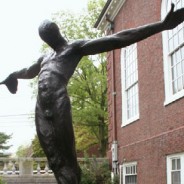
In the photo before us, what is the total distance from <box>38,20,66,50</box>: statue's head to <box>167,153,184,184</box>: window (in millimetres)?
8221

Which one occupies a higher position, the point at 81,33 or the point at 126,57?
the point at 81,33

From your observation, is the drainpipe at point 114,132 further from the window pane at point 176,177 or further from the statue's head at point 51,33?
the statue's head at point 51,33

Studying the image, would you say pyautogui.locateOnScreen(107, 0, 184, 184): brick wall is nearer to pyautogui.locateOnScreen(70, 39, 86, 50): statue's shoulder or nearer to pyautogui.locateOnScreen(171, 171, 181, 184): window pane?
pyautogui.locateOnScreen(171, 171, 181, 184): window pane

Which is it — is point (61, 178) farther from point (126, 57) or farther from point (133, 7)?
point (126, 57)

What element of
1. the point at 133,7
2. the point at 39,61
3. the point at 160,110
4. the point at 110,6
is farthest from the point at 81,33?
the point at 39,61

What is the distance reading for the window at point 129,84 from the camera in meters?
16.4

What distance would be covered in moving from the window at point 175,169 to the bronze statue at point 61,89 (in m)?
8.23

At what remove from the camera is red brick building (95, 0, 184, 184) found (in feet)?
41.3

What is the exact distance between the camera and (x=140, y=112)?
1526cm

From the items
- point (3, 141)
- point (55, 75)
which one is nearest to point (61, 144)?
point (55, 75)

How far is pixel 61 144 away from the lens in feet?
13.0

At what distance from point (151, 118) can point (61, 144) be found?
1041 cm

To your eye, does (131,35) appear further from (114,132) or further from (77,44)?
(114,132)

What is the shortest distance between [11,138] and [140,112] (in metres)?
34.4
